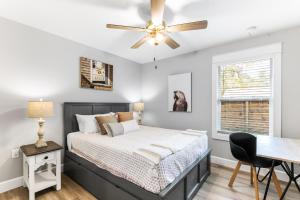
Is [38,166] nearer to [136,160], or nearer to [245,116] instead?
[136,160]

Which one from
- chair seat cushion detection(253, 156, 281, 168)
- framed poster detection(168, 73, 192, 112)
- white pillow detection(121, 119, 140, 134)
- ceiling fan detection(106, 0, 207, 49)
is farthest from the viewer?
framed poster detection(168, 73, 192, 112)

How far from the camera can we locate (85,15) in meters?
2.20

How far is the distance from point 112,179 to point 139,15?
2235 millimetres

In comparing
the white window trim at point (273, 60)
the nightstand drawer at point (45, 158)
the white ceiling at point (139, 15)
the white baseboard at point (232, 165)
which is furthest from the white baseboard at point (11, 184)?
the white window trim at point (273, 60)

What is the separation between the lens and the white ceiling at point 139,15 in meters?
1.94

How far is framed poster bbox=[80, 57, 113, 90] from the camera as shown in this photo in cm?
319

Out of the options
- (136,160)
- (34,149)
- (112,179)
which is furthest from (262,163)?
(34,149)

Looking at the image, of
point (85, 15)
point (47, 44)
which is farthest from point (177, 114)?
point (47, 44)

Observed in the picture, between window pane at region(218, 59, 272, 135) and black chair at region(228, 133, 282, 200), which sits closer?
black chair at region(228, 133, 282, 200)

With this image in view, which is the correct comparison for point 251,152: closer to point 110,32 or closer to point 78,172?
point 78,172

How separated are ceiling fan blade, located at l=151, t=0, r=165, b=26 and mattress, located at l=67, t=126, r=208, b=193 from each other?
1.62m

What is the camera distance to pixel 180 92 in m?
3.82

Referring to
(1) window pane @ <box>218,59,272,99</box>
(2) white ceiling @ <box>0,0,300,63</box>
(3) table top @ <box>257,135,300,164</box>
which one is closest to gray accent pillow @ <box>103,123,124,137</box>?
(2) white ceiling @ <box>0,0,300,63</box>

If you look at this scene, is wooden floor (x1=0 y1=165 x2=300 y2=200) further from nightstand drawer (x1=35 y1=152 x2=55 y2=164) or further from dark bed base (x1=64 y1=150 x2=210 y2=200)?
nightstand drawer (x1=35 y1=152 x2=55 y2=164)
